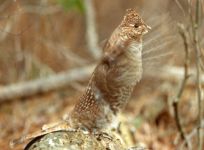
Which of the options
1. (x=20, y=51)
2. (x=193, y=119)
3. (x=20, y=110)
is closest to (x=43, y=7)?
(x=20, y=51)

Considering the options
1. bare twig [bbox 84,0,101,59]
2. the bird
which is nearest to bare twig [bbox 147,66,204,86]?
bare twig [bbox 84,0,101,59]

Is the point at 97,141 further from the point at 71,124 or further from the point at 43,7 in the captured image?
the point at 43,7

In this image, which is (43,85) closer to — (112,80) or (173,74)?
(173,74)

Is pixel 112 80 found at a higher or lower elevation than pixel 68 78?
higher

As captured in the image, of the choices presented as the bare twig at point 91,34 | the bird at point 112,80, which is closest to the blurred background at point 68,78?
the bare twig at point 91,34

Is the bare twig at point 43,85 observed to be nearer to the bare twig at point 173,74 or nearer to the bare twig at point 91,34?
the bare twig at point 91,34

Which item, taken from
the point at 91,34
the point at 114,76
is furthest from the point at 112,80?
the point at 91,34
